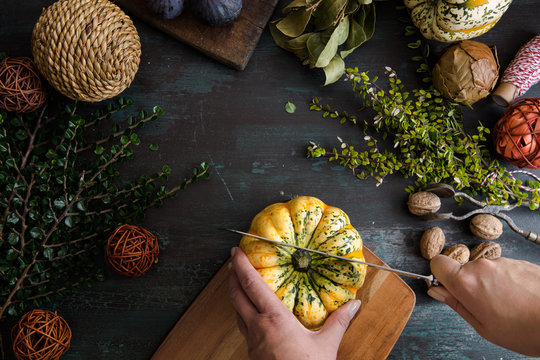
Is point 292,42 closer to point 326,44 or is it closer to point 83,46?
point 326,44

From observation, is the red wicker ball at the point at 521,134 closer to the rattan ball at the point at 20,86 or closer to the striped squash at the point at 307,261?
the striped squash at the point at 307,261

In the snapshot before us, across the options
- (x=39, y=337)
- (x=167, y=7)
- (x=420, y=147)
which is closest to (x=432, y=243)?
(x=420, y=147)

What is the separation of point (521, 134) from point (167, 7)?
1271 mm

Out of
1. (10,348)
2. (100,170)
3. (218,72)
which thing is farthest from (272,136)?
(10,348)

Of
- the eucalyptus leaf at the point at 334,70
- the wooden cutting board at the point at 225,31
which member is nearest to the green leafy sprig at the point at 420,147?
the eucalyptus leaf at the point at 334,70

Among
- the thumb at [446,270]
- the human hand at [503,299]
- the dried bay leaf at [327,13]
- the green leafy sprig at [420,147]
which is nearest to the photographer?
the human hand at [503,299]

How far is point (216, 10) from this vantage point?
53.8 inches

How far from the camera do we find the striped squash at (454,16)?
1.30 meters

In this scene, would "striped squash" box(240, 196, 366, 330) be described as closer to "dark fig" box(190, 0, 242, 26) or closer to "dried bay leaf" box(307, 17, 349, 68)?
"dried bay leaf" box(307, 17, 349, 68)

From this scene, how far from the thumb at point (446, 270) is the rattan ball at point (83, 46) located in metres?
1.12

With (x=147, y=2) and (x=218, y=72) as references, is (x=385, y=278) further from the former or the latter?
(x=147, y=2)

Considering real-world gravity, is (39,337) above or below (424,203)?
below

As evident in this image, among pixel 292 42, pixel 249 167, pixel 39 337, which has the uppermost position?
pixel 292 42

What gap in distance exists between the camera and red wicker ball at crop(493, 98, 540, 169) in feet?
4.48
